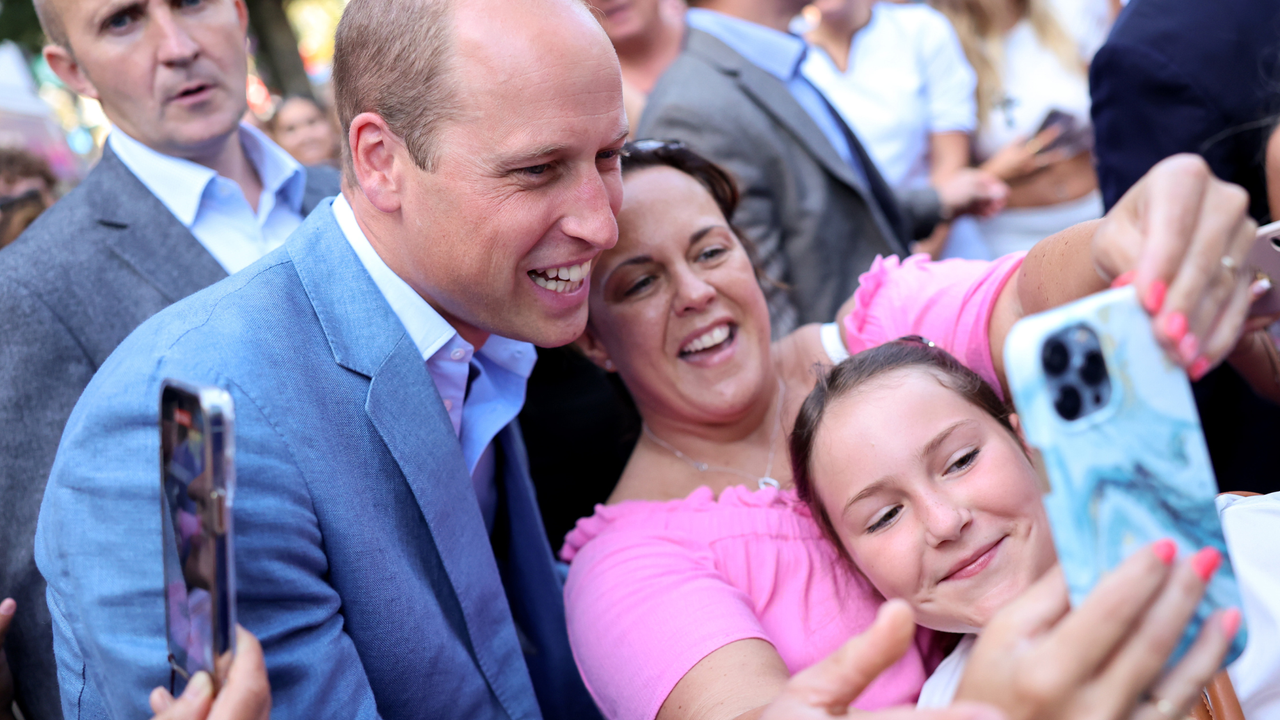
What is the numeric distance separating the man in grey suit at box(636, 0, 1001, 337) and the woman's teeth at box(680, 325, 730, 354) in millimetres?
688

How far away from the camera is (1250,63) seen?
2111 mm

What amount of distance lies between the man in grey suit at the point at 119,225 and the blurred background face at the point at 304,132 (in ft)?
12.3

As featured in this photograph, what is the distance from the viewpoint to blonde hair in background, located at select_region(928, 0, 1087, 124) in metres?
3.83

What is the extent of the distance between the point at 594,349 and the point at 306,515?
979mm

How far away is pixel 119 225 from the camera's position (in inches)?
92.1

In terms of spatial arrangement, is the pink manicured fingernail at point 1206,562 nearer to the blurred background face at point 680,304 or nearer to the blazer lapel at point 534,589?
the blurred background face at point 680,304

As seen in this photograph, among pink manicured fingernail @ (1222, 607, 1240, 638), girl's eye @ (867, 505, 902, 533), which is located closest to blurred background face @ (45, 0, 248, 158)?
girl's eye @ (867, 505, 902, 533)

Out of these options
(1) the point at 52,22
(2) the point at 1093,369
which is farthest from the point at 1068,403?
(1) the point at 52,22

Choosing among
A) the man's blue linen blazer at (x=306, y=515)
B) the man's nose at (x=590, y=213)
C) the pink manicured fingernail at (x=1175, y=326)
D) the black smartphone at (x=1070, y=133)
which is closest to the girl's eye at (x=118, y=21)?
the man's blue linen blazer at (x=306, y=515)

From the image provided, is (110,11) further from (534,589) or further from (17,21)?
(17,21)

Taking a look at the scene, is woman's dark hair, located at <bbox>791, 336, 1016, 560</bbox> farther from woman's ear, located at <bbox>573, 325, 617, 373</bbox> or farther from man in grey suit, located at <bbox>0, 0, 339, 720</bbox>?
man in grey suit, located at <bbox>0, 0, 339, 720</bbox>

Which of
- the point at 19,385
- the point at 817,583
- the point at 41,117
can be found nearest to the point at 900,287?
the point at 817,583

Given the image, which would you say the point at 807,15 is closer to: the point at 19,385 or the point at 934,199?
the point at 934,199

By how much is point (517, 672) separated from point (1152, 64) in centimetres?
188
